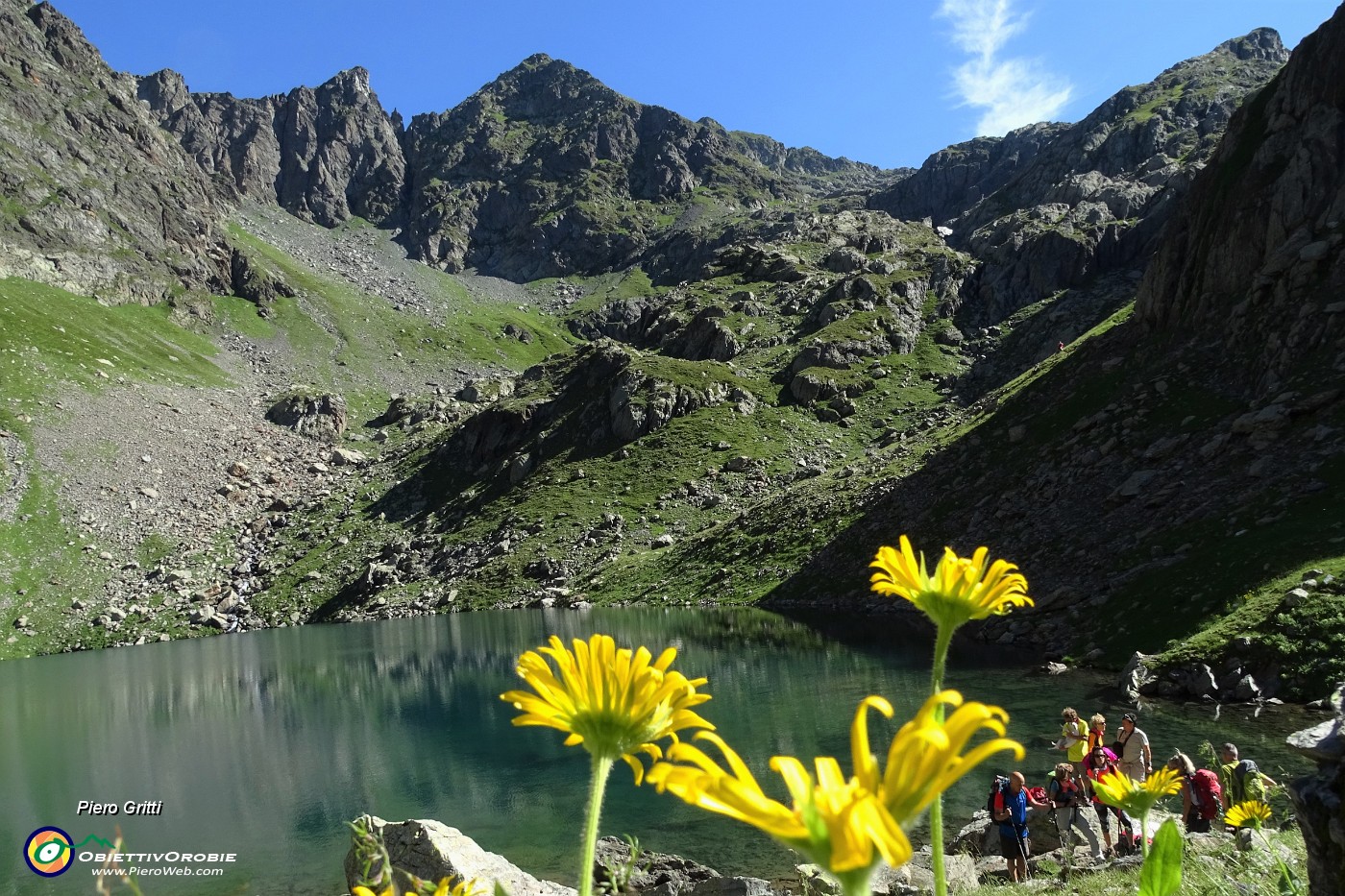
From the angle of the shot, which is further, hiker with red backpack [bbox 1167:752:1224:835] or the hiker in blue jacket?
hiker with red backpack [bbox 1167:752:1224:835]

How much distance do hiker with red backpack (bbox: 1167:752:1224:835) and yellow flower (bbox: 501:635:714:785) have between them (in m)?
13.8

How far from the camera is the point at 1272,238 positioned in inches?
1793

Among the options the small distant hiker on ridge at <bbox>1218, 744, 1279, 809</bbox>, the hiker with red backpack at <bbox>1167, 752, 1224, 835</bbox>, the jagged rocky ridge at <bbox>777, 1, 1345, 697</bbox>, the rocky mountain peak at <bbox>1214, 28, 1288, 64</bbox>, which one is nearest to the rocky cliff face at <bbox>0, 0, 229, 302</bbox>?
the jagged rocky ridge at <bbox>777, 1, 1345, 697</bbox>

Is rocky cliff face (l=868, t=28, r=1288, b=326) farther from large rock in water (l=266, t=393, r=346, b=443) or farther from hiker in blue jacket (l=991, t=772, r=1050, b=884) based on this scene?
hiker in blue jacket (l=991, t=772, r=1050, b=884)

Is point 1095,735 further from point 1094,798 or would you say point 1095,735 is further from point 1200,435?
point 1200,435

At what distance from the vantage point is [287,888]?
17.6 m

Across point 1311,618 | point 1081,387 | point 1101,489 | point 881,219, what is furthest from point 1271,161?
point 881,219

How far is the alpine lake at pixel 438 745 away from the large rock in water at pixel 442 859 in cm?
393

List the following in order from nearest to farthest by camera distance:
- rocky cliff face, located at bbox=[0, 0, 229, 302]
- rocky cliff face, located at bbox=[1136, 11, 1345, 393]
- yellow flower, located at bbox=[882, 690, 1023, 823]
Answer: yellow flower, located at bbox=[882, 690, 1023, 823] < rocky cliff face, located at bbox=[1136, 11, 1345, 393] < rocky cliff face, located at bbox=[0, 0, 229, 302]

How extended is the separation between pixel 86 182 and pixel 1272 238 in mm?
196874

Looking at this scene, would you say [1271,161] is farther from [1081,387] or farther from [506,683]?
[506,683]

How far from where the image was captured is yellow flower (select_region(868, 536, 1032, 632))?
9.43 ft

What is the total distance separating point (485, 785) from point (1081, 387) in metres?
47.4

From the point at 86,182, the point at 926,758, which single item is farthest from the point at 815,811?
the point at 86,182
